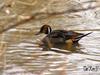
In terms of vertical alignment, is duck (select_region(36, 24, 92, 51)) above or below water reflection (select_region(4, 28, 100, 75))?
above

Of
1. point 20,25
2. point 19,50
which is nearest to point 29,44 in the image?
point 19,50

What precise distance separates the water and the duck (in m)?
0.02

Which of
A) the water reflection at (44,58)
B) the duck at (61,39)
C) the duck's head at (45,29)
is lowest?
the water reflection at (44,58)

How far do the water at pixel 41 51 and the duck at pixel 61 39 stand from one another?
0.02 m

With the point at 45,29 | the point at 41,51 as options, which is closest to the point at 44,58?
the point at 41,51

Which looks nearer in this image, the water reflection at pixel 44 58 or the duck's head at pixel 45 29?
the water reflection at pixel 44 58

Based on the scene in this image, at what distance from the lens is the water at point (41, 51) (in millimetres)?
990

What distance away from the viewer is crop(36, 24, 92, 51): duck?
3.52 feet

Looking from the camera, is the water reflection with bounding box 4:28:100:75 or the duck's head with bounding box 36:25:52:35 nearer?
the water reflection with bounding box 4:28:100:75

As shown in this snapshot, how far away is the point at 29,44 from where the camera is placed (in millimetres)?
1091

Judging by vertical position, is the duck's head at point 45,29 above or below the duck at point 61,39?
above

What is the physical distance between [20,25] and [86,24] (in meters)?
0.26

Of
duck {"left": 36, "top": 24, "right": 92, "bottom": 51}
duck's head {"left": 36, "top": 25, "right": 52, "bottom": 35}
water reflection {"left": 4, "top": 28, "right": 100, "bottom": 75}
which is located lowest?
water reflection {"left": 4, "top": 28, "right": 100, "bottom": 75}

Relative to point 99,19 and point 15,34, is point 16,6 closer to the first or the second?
point 15,34
